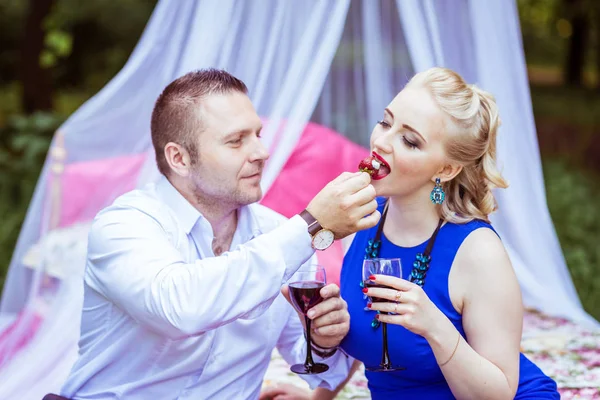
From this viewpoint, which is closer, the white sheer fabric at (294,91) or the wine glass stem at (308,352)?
the wine glass stem at (308,352)

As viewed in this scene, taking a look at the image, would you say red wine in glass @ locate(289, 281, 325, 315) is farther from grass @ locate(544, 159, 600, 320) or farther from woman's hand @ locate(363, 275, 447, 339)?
grass @ locate(544, 159, 600, 320)

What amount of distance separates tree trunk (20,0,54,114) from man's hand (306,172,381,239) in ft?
21.8

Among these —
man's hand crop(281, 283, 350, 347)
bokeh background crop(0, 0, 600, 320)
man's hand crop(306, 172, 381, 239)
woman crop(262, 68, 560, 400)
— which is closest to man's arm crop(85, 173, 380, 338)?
man's hand crop(306, 172, 381, 239)

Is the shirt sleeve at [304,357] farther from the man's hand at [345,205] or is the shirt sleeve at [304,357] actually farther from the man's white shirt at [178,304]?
the man's hand at [345,205]

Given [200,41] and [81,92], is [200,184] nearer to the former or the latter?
[200,41]

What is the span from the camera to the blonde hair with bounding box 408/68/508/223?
223cm

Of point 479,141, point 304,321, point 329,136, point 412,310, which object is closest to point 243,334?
point 304,321

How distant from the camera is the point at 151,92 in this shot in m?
3.81

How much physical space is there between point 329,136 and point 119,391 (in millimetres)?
2376

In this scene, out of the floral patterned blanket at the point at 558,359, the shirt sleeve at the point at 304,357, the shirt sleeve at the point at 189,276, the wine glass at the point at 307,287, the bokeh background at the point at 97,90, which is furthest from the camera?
the bokeh background at the point at 97,90

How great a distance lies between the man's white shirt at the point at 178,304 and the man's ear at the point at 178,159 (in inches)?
2.4

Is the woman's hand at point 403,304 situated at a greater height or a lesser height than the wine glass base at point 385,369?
greater

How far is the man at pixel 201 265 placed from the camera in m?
1.92

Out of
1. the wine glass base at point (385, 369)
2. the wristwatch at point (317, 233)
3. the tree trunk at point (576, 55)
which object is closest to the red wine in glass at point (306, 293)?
the wristwatch at point (317, 233)
